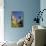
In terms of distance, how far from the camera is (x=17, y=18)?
17.5ft

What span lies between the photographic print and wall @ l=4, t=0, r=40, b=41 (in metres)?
0.12

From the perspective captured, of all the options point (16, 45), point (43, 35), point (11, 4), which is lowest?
point (16, 45)

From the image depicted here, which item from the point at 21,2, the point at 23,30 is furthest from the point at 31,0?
the point at 23,30

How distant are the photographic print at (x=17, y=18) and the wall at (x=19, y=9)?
116 mm

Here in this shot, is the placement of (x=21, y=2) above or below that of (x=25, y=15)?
above

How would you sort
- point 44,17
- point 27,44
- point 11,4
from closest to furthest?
point 27,44 → point 44,17 → point 11,4

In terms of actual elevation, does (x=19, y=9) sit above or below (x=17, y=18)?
above

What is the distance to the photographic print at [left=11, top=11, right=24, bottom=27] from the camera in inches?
210

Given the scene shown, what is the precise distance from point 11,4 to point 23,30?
111 centimetres

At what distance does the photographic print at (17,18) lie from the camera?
17.5 ft

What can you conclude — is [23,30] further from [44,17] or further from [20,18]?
[44,17]

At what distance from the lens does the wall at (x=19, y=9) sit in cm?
528

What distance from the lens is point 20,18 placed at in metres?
5.37

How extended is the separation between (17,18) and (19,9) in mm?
356
